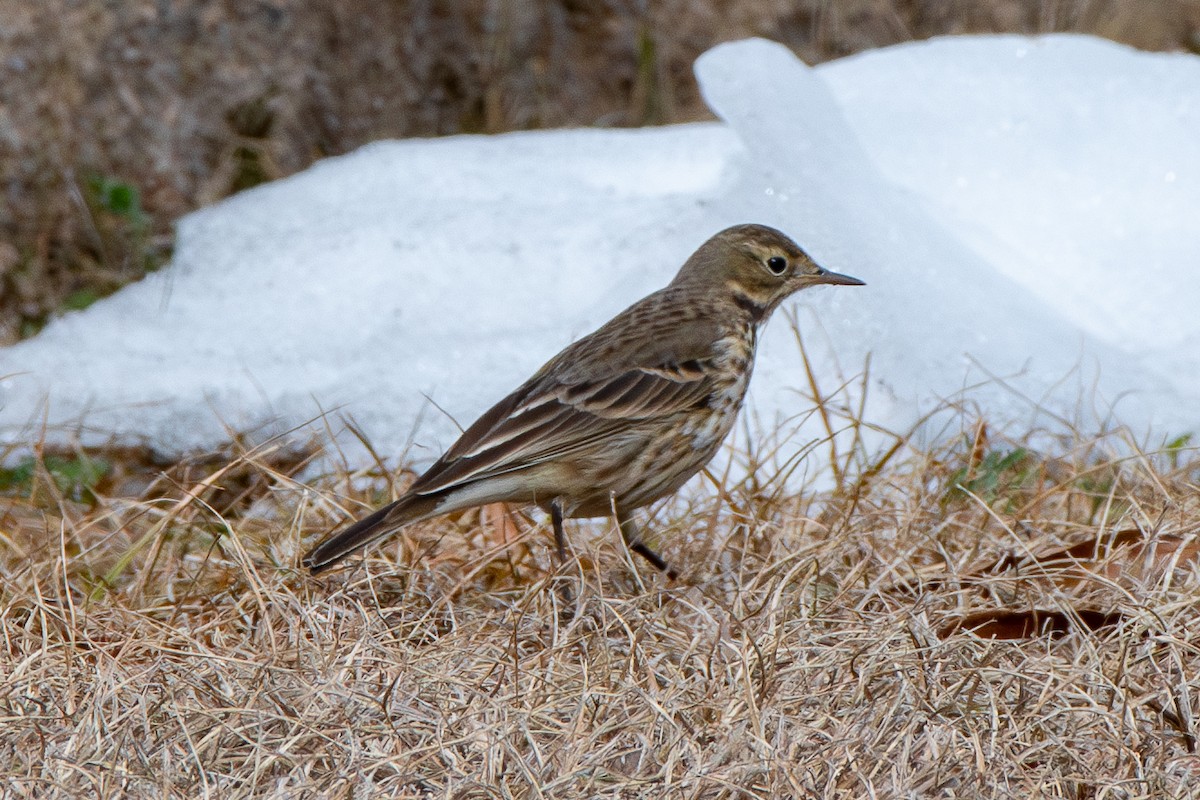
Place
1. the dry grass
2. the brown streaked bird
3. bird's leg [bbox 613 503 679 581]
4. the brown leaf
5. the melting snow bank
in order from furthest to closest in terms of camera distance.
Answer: the melting snow bank, bird's leg [bbox 613 503 679 581], the brown streaked bird, the brown leaf, the dry grass

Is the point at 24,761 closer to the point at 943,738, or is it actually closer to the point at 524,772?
the point at 524,772

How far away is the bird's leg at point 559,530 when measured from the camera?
13.6 feet

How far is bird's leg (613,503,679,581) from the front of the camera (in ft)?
14.3

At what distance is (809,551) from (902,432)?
147cm

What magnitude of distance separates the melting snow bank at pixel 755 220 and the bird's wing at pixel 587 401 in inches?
31.4

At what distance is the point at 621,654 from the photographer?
377 cm

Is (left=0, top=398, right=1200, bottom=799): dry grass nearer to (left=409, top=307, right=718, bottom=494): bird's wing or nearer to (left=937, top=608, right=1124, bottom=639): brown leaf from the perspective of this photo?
(left=937, top=608, right=1124, bottom=639): brown leaf

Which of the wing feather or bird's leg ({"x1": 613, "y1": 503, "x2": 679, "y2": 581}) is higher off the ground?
A: the wing feather

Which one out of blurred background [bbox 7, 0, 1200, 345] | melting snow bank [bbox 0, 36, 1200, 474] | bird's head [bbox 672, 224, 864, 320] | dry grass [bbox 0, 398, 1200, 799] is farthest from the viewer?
blurred background [bbox 7, 0, 1200, 345]

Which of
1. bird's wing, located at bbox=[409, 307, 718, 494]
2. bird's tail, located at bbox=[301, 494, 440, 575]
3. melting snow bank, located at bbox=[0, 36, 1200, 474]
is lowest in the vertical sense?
melting snow bank, located at bbox=[0, 36, 1200, 474]

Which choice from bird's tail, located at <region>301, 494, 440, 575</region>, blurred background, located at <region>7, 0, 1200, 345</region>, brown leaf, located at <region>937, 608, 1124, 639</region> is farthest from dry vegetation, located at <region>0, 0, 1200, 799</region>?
blurred background, located at <region>7, 0, 1200, 345</region>

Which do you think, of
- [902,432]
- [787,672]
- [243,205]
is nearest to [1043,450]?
[902,432]

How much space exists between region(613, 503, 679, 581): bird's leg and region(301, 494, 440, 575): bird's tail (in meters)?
0.57

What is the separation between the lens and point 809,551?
4074 millimetres
